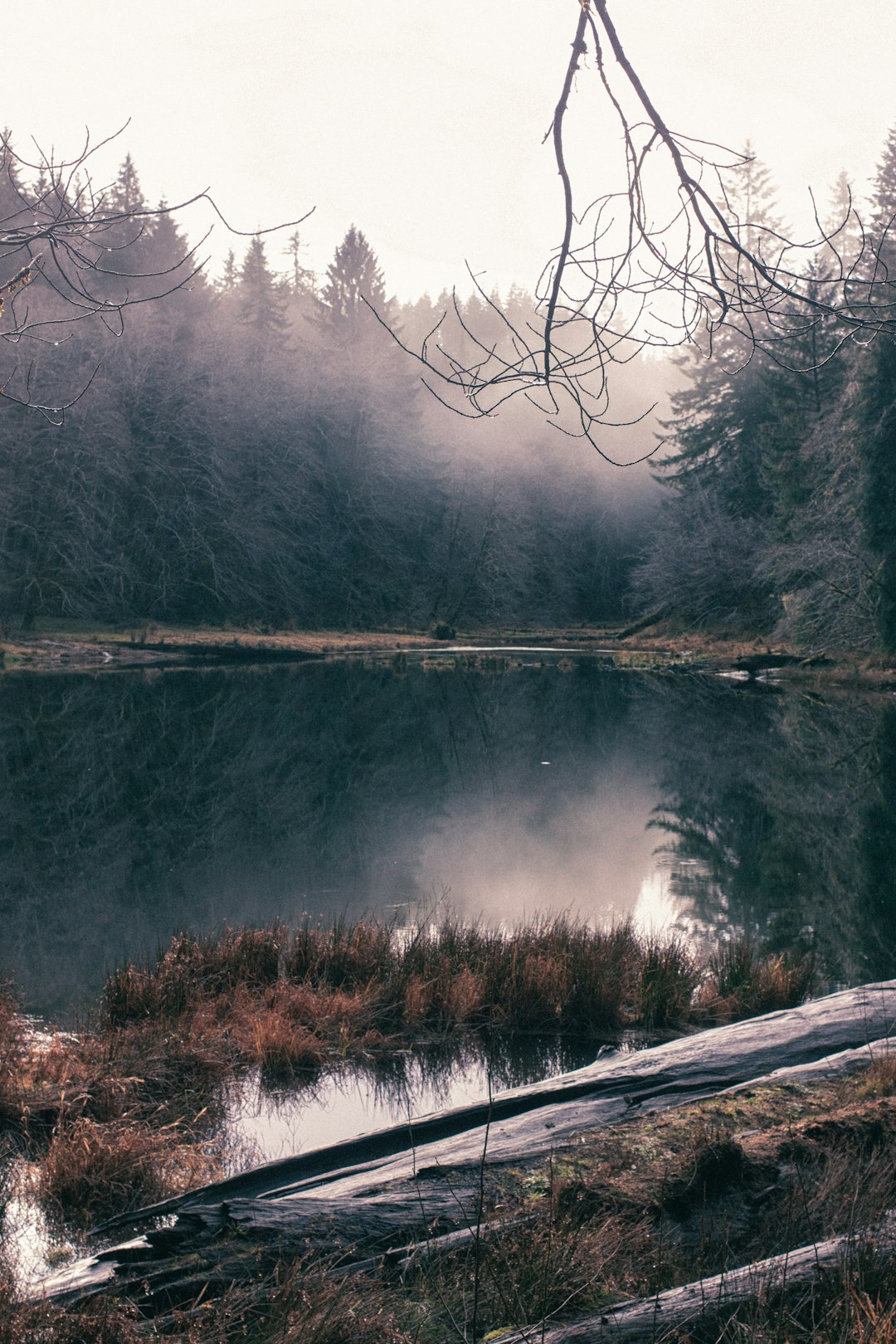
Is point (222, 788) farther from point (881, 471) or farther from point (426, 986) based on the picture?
point (881, 471)

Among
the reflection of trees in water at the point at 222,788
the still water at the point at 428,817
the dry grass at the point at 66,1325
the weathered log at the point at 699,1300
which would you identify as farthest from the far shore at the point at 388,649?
the dry grass at the point at 66,1325

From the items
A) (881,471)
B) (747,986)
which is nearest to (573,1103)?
(747,986)

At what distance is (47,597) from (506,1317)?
3689 centimetres

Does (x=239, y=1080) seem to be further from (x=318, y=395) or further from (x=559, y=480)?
(x=559, y=480)

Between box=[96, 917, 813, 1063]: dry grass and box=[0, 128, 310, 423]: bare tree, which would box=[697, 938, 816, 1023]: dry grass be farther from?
box=[0, 128, 310, 423]: bare tree

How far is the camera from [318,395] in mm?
52094

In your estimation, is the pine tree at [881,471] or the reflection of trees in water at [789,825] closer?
the reflection of trees in water at [789,825]

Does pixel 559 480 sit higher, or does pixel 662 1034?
pixel 559 480

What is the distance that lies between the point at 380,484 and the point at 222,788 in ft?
126

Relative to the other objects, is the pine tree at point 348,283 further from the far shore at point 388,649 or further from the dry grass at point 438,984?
the dry grass at point 438,984

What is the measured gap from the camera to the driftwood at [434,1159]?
3436 mm

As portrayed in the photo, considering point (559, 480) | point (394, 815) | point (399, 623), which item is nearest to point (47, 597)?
point (399, 623)

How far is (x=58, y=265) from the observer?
4109 mm

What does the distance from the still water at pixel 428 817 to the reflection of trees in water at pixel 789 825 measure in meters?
0.05
